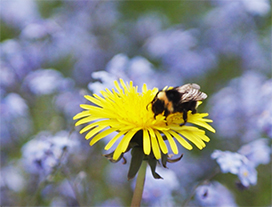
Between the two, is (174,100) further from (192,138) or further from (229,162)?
(229,162)

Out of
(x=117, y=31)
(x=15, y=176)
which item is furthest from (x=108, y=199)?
(x=117, y=31)

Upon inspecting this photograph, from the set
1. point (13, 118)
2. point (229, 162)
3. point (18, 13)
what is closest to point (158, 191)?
point (229, 162)

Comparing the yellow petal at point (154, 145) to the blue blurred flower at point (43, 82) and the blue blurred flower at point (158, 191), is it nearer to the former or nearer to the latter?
the blue blurred flower at point (158, 191)

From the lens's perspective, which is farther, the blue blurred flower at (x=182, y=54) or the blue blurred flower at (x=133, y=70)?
the blue blurred flower at (x=182, y=54)

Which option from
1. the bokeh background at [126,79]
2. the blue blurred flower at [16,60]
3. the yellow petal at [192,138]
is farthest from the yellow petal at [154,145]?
the blue blurred flower at [16,60]

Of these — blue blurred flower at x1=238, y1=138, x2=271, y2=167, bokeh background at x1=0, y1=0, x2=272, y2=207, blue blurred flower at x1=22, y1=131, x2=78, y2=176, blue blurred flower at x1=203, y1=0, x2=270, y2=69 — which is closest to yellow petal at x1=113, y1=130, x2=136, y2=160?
bokeh background at x1=0, y1=0, x2=272, y2=207

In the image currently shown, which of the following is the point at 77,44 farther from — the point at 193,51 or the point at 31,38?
the point at 193,51

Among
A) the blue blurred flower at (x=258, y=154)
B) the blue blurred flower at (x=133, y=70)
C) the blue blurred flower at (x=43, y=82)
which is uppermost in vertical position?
the blue blurred flower at (x=133, y=70)
